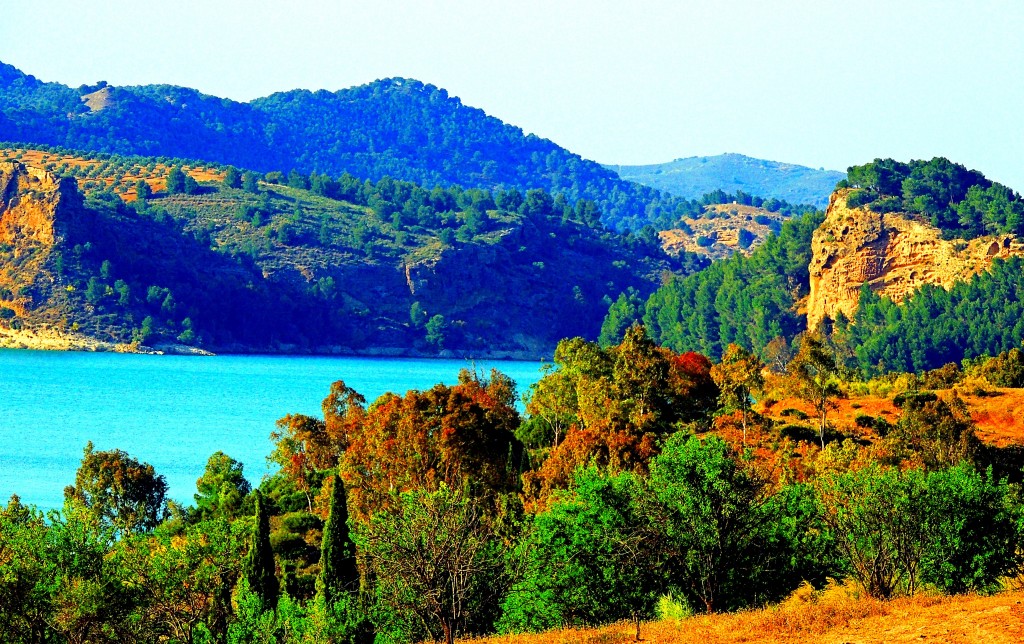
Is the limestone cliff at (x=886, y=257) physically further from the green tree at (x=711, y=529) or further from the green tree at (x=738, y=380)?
the green tree at (x=711, y=529)

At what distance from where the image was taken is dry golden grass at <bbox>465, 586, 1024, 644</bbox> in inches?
942

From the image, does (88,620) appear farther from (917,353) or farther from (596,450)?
(917,353)

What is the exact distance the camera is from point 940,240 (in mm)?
181625

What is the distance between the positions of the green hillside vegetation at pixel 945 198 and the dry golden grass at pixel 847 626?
6349 inches

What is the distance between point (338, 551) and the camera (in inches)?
1570

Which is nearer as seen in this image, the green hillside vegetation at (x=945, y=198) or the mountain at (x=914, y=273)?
the mountain at (x=914, y=273)

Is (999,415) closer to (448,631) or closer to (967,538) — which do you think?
(967,538)

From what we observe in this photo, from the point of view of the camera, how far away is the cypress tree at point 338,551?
39094mm

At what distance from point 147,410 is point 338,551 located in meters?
87.8

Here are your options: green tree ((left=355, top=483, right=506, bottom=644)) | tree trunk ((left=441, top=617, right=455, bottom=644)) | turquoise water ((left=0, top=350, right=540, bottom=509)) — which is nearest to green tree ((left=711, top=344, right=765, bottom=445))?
turquoise water ((left=0, top=350, right=540, bottom=509))

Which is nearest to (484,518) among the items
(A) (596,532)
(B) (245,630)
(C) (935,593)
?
(A) (596,532)

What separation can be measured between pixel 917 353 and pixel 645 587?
143785mm

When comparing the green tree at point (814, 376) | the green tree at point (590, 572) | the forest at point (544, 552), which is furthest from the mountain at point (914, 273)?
the green tree at point (590, 572)

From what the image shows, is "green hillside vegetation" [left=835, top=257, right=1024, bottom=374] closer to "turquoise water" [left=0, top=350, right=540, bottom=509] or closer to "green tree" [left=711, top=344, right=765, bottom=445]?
"turquoise water" [left=0, top=350, right=540, bottom=509]
